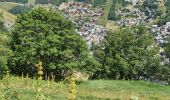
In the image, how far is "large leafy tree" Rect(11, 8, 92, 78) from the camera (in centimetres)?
5538

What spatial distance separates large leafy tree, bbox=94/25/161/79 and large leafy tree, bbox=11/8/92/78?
2133cm

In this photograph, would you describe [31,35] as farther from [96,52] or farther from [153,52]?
[153,52]

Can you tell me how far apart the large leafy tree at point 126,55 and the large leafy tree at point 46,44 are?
21331 mm

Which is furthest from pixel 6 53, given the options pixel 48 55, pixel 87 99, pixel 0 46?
pixel 87 99

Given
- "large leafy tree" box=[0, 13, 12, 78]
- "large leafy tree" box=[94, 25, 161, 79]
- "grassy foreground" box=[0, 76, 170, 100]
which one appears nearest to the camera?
"grassy foreground" box=[0, 76, 170, 100]

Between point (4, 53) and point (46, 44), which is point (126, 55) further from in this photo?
point (4, 53)

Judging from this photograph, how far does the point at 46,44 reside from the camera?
57062mm

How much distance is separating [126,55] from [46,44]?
99.4 feet

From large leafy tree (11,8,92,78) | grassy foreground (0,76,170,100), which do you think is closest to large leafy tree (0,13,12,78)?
large leafy tree (11,8,92,78)

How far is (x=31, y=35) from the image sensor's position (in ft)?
196

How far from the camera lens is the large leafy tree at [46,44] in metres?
55.4

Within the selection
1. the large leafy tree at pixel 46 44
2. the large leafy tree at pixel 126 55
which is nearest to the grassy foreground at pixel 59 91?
the large leafy tree at pixel 46 44

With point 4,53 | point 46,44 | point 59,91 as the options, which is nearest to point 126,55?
point 46,44

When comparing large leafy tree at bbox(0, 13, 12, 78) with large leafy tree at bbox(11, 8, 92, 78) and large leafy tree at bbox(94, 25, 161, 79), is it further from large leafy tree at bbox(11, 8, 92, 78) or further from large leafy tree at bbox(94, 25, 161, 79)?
large leafy tree at bbox(94, 25, 161, 79)
